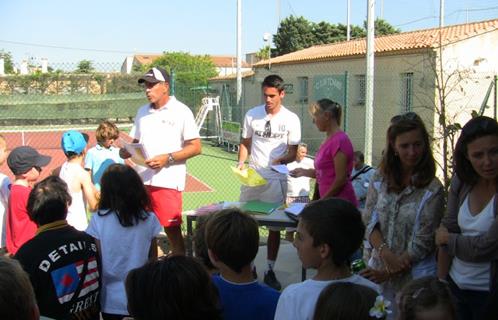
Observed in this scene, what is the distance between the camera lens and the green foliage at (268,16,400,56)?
167 feet

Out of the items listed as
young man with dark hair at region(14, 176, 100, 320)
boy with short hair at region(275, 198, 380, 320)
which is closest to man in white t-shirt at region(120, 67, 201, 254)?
young man with dark hair at region(14, 176, 100, 320)

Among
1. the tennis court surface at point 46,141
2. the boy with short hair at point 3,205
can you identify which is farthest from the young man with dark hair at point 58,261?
the tennis court surface at point 46,141

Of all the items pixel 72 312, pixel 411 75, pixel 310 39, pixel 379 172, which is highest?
pixel 310 39

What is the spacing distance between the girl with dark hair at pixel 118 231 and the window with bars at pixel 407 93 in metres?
13.2

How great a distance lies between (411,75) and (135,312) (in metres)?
16.0

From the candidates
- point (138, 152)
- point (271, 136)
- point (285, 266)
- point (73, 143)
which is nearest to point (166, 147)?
point (138, 152)

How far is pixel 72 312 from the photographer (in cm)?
290

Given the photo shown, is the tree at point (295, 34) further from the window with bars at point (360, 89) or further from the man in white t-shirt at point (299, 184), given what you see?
the man in white t-shirt at point (299, 184)

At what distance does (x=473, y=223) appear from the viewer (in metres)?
2.76

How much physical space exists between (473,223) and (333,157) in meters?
1.90

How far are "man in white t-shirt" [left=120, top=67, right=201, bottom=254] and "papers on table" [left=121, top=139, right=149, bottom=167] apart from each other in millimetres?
57

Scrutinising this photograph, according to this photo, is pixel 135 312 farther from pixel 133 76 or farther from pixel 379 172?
pixel 133 76

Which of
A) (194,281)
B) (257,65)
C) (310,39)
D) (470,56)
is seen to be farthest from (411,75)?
(310,39)

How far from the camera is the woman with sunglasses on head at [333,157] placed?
4508mm
